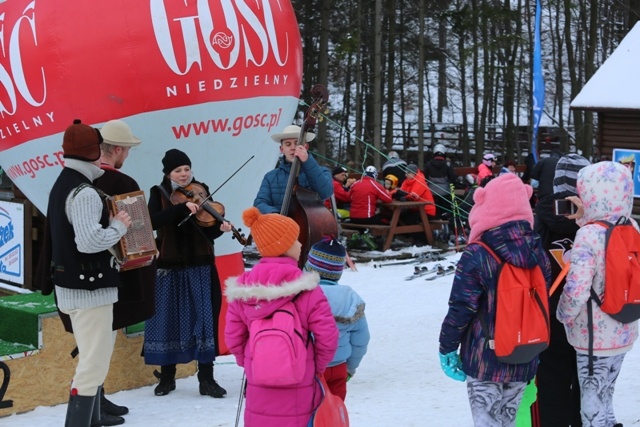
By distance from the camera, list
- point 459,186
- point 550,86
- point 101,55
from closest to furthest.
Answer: point 101,55 < point 459,186 < point 550,86

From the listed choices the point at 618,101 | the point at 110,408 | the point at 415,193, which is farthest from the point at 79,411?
the point at 618,101

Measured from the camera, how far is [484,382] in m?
4.30

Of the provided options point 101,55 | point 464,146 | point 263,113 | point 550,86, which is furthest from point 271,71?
point 550,86

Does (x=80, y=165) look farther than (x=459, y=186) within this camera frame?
No

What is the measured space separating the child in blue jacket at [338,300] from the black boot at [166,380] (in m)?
2.08

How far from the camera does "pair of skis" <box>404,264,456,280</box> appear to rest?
11.6 metres

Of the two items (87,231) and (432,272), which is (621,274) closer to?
(87,231)

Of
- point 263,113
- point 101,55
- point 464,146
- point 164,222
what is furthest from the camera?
point 464,146

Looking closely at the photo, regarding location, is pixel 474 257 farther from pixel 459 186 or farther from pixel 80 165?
pixel 459 186

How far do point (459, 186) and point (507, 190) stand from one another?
13.7 m

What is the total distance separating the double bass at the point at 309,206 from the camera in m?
6.48

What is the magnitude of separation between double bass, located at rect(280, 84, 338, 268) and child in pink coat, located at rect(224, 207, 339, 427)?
8.07 feet

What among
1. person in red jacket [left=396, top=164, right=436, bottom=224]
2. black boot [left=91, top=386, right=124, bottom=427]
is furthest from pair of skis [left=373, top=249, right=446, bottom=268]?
black boot [left=91, top=386, right=124, bottom=427]

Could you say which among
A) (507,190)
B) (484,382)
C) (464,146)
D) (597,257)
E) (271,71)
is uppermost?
(271,71)
